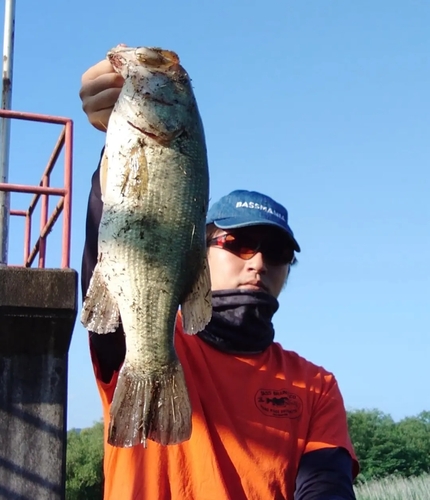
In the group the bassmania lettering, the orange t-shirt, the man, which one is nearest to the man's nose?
the man

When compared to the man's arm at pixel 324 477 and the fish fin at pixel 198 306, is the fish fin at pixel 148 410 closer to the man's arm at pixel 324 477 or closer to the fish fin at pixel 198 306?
the fish fin at pixel 198 306

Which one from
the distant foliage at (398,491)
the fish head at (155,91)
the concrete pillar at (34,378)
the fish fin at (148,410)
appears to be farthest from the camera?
the distant foliage at (398,491)

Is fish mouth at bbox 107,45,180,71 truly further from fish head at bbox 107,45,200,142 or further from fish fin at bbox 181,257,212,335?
fish fin at bbox 181,257,212,335

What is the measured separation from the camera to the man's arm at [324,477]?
9.71 feet

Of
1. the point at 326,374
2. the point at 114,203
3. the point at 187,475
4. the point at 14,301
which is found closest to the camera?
the point at 114,203

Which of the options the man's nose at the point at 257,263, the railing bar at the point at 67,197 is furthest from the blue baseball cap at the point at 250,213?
the railing bar at the point at 67,197

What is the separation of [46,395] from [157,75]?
3368mm

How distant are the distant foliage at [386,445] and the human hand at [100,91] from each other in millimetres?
18852

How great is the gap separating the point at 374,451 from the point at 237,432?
63.5 feet

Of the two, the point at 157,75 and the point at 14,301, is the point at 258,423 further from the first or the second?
the point at 14,301

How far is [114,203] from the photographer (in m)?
2.40

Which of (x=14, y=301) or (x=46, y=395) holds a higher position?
(x=14, y=301)

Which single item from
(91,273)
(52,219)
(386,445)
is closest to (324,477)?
(91,273)

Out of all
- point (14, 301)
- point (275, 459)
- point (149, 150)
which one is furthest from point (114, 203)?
point (14, 301)
